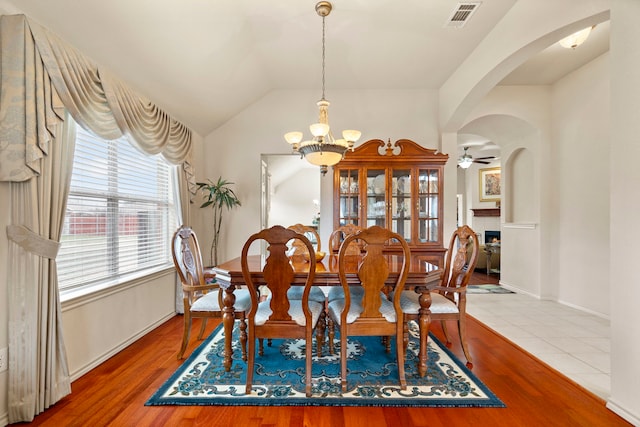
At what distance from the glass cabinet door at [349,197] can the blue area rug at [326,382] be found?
1696mm

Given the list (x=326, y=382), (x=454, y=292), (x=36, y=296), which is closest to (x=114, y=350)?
(x=36, y=296)

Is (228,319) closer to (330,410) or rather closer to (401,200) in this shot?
(330,410)

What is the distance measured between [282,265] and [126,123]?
174cm

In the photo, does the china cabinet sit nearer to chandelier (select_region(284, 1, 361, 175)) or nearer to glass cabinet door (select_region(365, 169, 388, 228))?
glass cabinet door (select_region(365, 169, 388, 228))

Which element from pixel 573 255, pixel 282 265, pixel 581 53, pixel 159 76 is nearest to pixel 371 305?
pixel 282 265

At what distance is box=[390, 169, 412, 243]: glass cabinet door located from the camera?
3875 millimetres

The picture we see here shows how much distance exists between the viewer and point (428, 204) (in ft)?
12.7

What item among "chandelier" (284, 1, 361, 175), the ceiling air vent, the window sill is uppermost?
the ceiling air vent

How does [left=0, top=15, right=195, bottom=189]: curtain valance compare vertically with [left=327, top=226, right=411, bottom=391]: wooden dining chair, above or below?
above

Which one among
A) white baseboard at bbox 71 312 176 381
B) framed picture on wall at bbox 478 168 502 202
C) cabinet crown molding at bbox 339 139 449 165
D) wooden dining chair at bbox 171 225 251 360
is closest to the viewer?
white baseboard at bbox 71 312 176 381

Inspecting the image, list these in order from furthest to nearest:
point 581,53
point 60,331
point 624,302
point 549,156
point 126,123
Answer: point 549,156 < point 581,53 < point 126,123 < point 60,331 < point 624,302

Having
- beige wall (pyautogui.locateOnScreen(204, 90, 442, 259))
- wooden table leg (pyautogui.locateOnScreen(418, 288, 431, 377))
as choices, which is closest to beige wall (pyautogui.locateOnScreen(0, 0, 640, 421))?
beige wall (pyautogui.locateOnScreen(204, 90, 442, 259))

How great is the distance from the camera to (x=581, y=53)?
341 cm

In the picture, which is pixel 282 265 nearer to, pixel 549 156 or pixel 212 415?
pixel 212 415
